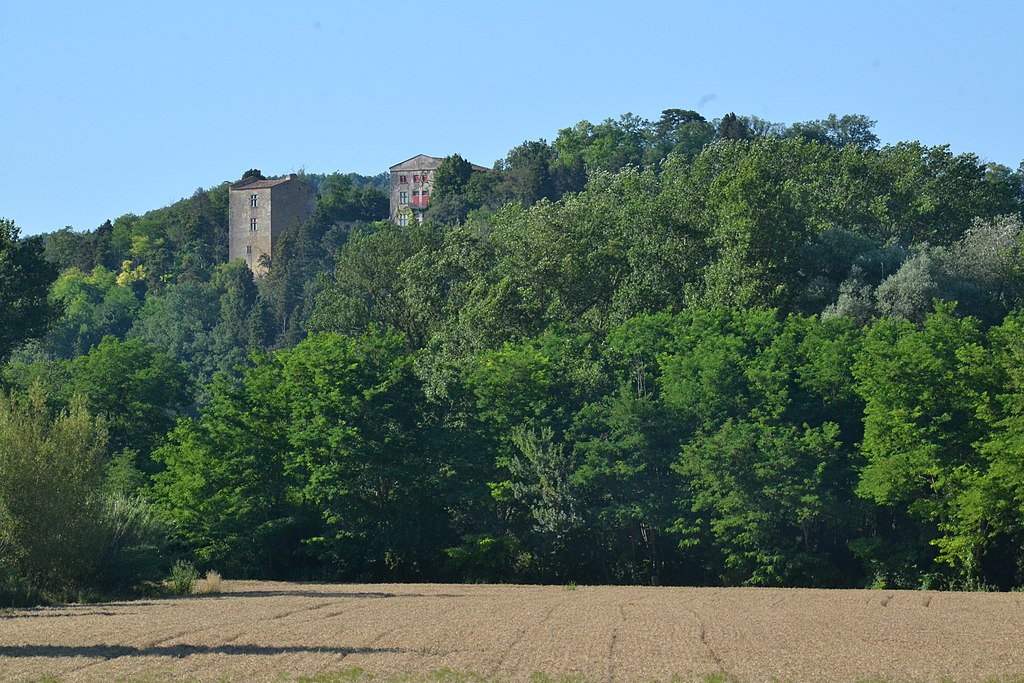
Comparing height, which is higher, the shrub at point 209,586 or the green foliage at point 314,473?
the green foliage at point 314,473

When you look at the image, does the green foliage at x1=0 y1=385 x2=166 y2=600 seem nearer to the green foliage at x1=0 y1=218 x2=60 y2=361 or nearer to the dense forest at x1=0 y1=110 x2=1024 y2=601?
the dense forest at x1=0 y1=110 x2=1024 y2=601

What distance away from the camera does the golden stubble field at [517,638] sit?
80.8ft

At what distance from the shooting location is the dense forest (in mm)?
53469

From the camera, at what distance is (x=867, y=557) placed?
5625 cm

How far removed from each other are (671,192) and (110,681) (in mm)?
64822

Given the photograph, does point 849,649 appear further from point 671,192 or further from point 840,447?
point 671,192

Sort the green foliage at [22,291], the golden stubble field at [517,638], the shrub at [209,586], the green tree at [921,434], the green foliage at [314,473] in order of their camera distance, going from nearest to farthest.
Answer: the golden stubble field at [517,638] → the shrub at [209,586] → the green tree at [921,434] → the green foliage at [314,473] → the green foliage at [22,291]

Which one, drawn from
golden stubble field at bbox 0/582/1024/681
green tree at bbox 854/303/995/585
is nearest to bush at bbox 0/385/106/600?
golden stubble field at bbox 0/582/1024/681

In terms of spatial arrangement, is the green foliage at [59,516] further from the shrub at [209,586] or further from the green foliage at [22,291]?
the green foliage at [22,291]

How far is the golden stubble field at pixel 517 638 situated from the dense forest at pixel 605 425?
27.2 feet

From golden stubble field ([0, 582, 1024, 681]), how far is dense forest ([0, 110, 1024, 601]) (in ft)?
27.2

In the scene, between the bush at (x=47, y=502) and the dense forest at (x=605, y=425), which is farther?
the dense forest at (x=605, y=425)

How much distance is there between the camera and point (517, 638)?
1177 inches

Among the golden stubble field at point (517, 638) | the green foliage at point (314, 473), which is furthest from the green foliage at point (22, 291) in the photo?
the golden stubble field at point (517, 638)
